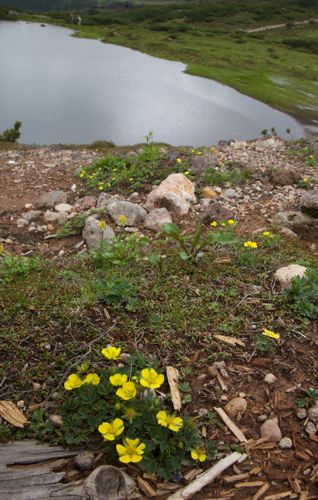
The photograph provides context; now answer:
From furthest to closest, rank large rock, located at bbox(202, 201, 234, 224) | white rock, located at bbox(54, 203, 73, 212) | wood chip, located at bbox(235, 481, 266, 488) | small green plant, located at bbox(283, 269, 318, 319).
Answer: white rock, located at bbox(54, 203, 73, 212)
large rock, located at bbox(202, 201, 234, 224)
small green plant, located at bbox(283, 269, 318, 319)
wood chip, located at bbox(235, 481, 266, 488)

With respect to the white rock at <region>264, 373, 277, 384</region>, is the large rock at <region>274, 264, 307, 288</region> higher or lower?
higher

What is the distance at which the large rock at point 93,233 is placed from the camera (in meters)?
6.89

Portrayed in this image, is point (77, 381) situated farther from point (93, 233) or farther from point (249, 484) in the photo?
point (93, 233)

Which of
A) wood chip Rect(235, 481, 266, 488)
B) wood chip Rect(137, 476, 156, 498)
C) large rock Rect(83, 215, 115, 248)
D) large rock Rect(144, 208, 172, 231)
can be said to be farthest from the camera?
large rock Rect(144, 208, 172, 231)

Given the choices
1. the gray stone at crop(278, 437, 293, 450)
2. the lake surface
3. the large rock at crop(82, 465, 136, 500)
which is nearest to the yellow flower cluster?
the large rock at crop(82, 465, 136, 500)

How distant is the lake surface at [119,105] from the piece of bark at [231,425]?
1528 cm

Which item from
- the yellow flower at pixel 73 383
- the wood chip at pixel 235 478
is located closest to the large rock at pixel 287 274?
the wood chip at pixel 235 478

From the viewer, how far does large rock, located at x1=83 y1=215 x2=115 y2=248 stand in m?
6.89

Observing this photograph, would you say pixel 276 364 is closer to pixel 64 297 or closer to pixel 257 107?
pixel 64 297

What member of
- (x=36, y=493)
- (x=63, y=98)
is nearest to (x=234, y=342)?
(x=36, y=493)

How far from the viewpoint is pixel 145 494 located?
242cm

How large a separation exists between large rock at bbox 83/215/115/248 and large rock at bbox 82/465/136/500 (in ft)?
15.0

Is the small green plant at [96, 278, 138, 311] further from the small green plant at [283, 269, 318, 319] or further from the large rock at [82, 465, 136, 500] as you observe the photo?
the large rock at [82, 465, 136, 500]

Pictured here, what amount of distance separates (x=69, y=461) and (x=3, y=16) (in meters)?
86.1
